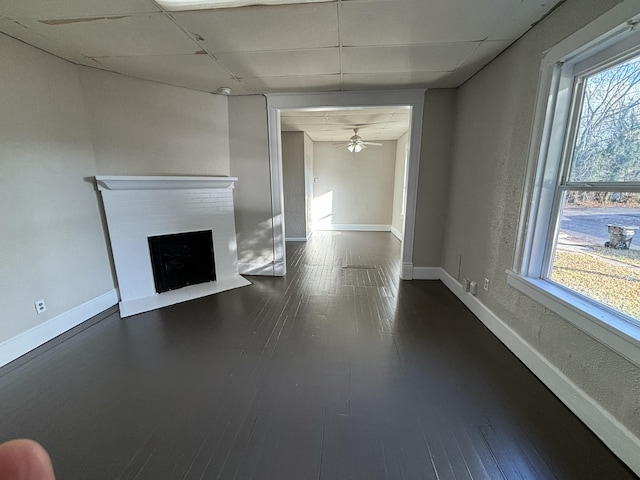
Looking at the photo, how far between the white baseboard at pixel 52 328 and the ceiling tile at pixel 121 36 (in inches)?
90.3

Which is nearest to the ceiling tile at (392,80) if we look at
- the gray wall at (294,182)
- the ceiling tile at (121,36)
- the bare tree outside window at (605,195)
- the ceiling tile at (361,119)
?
the ceiling tile at (361,119)

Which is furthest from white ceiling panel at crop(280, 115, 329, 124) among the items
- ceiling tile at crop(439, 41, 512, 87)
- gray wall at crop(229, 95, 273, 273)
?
ceiling tile at crop(439, 41, 512, 87)

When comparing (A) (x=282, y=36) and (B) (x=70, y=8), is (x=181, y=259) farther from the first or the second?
(A) (x=282, y=36)

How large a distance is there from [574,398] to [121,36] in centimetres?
392

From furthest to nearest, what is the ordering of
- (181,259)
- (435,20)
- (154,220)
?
1. (181,259)
2. (154,220)
3. (435,20)

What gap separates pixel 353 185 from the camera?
7371 mm

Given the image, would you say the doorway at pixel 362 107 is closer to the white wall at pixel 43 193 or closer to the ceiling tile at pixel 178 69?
the ceiling tile at pixel 178 69

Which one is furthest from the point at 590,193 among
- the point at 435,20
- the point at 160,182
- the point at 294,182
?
the point at 294,182

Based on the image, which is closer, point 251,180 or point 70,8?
point 70,8

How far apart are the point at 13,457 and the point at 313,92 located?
364 centimetres

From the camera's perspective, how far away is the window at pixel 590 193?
139 cm

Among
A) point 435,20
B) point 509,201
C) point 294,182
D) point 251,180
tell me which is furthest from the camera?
point 294,182

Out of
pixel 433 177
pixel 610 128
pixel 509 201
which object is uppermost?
pixel 610 128

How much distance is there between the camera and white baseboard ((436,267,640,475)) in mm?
1278
